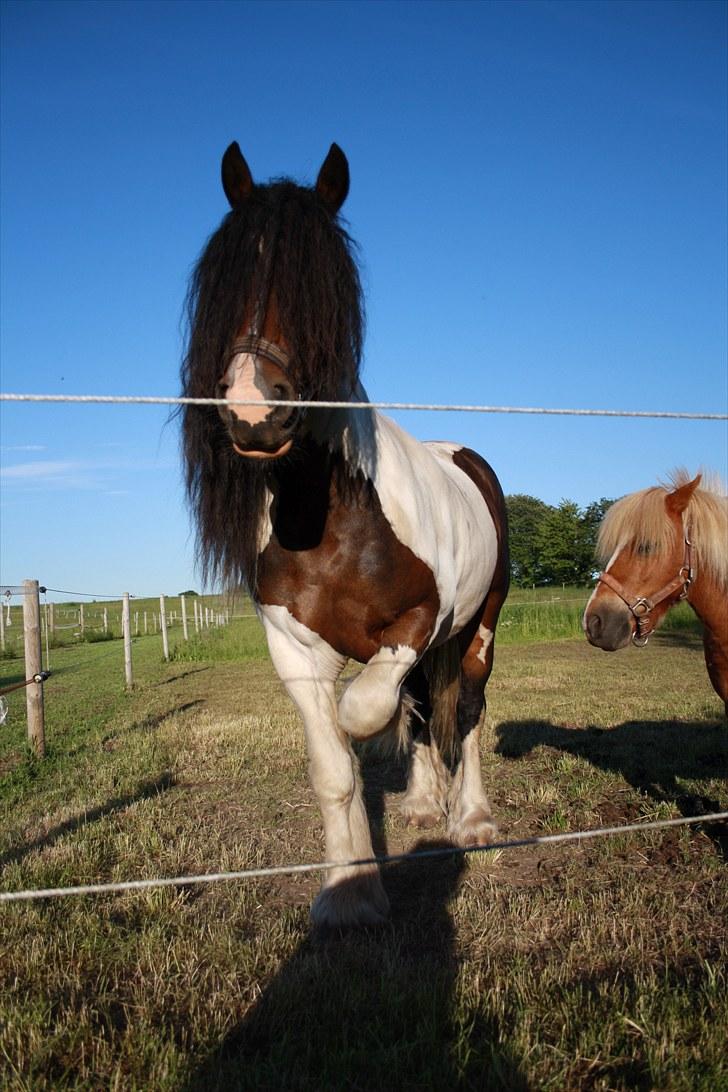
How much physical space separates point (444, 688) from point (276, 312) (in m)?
3.25

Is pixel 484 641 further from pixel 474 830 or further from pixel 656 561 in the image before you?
pixel 656 561

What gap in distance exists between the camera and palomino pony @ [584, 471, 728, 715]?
418cm

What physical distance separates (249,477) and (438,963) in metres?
2.05

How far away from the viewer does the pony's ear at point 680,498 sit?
13.7 ft

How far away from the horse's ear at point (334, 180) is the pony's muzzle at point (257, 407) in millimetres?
928

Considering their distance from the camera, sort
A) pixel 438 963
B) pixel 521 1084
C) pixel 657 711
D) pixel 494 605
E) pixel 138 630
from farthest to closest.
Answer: pixel 138 630 < pixel 657 711 < pixel 494 605 < pixel 438 963 < pixel 521 1084

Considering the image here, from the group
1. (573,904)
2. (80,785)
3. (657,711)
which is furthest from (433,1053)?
(657,711)

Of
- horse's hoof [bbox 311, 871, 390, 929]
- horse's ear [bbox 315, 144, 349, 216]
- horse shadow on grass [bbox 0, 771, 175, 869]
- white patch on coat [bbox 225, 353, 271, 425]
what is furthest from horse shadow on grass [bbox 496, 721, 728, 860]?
horse's ear [bbox 315, 144, 349, 216]

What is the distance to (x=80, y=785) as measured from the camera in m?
6.55

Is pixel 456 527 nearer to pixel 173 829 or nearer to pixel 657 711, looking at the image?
pixel 173 829

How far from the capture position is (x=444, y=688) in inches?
211

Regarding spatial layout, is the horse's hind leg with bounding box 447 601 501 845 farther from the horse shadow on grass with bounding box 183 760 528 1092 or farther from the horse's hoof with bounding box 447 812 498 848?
the horse shadow on grass with bounding box 183 760 528 1092

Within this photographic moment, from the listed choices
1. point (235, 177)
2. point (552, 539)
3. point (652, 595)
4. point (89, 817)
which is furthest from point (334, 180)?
point (552, 539)

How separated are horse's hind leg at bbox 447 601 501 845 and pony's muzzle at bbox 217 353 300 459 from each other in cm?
320
